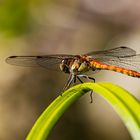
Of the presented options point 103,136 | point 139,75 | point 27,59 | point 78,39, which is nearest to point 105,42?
point 78,39

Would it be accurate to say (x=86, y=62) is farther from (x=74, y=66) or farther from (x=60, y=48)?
(x=60, y=48)

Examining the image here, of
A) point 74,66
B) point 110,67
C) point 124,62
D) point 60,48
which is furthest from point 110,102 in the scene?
point 60,48

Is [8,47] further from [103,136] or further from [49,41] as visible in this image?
[103,136]

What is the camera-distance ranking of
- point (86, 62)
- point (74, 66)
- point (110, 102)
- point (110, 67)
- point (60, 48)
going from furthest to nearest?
point (60, 48) → point (110, 67) → point (86, 62) → point (74, 66) → point (110, 102)

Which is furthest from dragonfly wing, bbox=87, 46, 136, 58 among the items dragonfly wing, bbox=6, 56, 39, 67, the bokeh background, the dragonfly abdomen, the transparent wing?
the bokeh background

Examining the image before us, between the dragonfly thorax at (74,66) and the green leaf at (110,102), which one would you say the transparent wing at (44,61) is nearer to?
the dragonfly thorax at (74,66)

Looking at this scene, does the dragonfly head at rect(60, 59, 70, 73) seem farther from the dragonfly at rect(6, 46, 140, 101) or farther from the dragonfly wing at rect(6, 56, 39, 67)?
the dragonfly wing at rect(6, 56, 39, 67)
